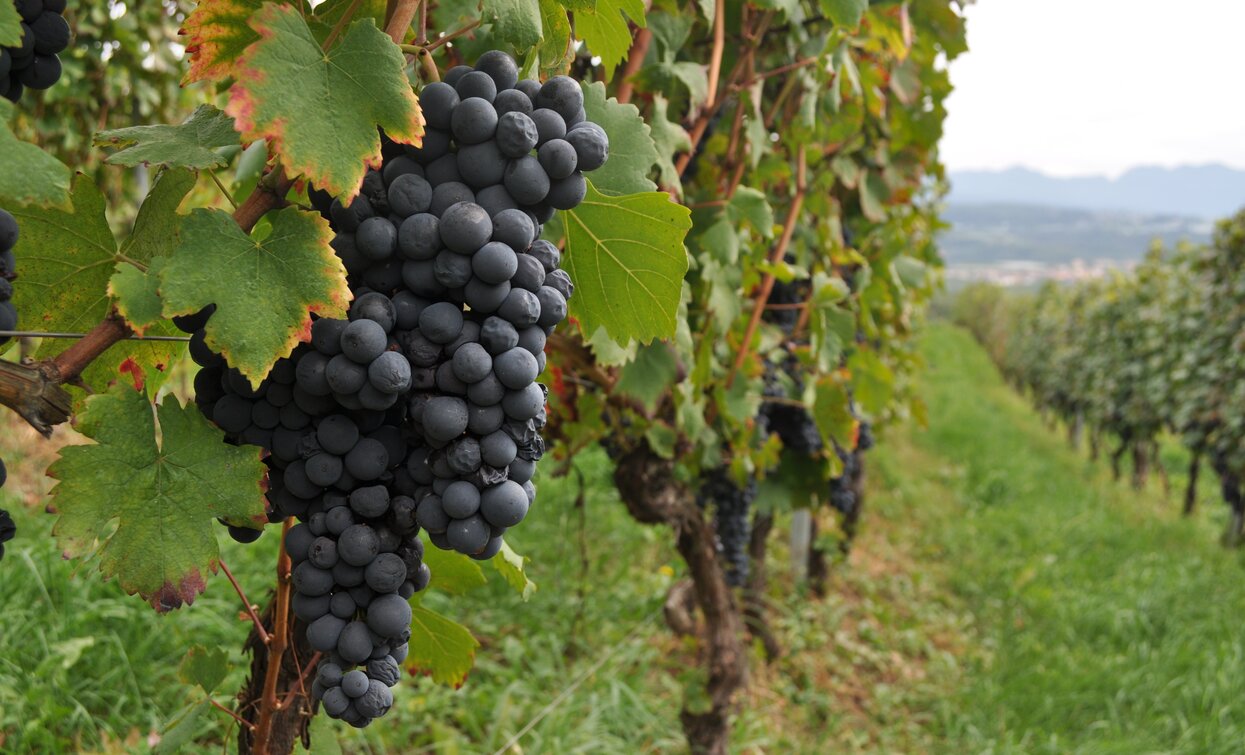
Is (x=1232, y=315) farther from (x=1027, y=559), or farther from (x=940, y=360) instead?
(x=940, y=360)

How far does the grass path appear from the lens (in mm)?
4238

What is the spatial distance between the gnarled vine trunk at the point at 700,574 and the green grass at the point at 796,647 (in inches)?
5.9

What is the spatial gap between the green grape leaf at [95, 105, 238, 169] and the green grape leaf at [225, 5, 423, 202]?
0.11 meters

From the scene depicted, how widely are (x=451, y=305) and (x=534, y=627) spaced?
3544 mm

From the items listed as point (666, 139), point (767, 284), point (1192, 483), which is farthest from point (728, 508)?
point (1192, 483)

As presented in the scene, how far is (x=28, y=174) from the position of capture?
63cm

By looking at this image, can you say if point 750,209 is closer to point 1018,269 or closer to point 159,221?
point 159,221

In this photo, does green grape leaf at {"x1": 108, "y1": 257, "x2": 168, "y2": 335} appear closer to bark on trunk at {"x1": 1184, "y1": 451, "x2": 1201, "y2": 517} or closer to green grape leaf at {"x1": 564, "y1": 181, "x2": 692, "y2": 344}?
green grape leaf at {"x1": 564, "y1": 181, "x2": 692, "y2": 344}

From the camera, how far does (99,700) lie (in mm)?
2684

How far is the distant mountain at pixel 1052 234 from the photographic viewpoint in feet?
392

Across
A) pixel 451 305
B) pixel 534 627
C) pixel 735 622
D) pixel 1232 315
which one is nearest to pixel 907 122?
pixel 735 622

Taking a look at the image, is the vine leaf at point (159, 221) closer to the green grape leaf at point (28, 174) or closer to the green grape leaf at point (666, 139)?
the green grape leaf at point (28, 174)

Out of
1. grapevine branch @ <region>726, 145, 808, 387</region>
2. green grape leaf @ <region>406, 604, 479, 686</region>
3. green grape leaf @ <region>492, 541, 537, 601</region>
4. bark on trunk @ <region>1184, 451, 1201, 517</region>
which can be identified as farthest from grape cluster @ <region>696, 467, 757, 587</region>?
bark on trunk @ <region>1184, 451, 1201, 517</region>

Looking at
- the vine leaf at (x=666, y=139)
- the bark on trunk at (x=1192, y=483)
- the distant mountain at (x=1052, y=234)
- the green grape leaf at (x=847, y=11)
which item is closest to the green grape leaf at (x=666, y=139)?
the vine leaf at (x=666, y=139)
